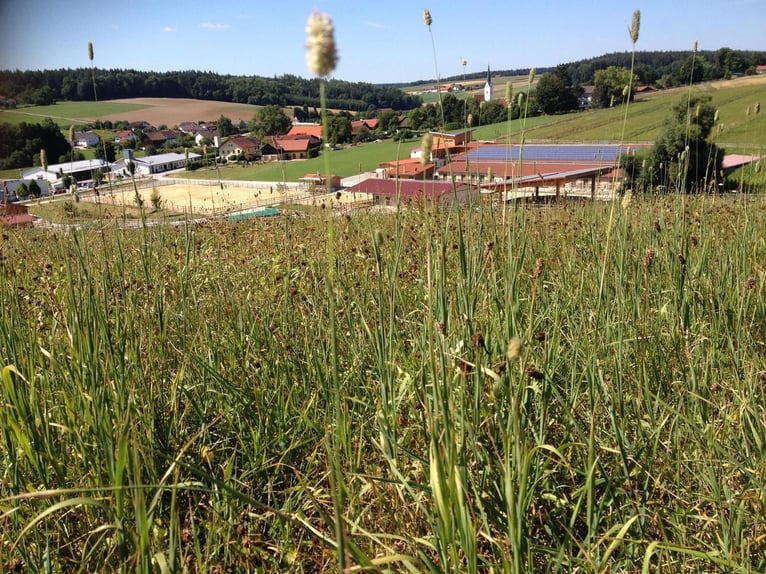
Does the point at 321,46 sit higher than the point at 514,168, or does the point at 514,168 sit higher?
the point at 321,46

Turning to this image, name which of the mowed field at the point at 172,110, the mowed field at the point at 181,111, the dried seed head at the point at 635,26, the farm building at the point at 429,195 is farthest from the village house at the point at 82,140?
the mowed field at the point at 181,111

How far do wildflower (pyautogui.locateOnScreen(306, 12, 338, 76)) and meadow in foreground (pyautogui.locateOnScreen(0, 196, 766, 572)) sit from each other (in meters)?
0.29

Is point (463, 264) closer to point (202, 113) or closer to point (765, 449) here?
point (765, 449)

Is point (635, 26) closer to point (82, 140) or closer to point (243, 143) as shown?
point (82, 140)

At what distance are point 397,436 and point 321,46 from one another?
109 centimetres

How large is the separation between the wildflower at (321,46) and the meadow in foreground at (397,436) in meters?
0.29

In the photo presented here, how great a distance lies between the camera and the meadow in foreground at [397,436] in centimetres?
104

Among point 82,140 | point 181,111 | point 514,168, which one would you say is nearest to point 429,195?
point 514,168

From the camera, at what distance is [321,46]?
22.6 inches

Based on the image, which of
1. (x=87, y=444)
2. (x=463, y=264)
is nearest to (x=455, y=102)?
(x=463, y=264)

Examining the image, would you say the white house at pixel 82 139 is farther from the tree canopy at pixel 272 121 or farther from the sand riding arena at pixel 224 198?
the tree canopy at pixel 272 121

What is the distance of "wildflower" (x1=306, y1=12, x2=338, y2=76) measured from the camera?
562mm

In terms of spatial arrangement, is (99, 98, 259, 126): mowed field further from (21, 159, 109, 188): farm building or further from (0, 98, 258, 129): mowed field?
(21, 159, 109, 188): farm building

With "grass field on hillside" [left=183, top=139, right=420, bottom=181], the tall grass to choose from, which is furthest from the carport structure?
"grass field on hillside" [left=183, top=139, right=420, bottom=181]
